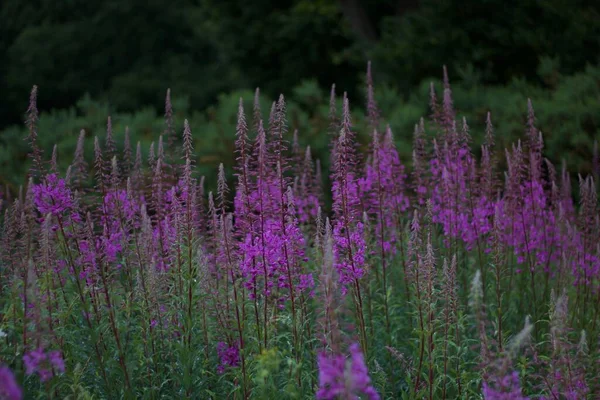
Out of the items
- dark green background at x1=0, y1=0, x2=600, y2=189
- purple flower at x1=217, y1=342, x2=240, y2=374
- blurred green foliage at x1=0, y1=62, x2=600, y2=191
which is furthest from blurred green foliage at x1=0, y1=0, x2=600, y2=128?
purple flower at x1=217, y1=342, x2=240, y2=374

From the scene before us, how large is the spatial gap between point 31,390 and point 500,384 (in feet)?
9.22

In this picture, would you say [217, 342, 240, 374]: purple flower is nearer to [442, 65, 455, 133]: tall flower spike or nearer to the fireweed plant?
the fireweed plant

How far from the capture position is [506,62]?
15.6 meters

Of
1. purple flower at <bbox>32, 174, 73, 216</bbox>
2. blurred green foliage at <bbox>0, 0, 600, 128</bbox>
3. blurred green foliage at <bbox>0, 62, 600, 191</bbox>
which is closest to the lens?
purple flower at <bbox>32, 174, 73, 216</bbox>

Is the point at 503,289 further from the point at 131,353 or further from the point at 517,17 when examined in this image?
the point at 517,17

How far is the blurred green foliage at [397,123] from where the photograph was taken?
35.8 ft

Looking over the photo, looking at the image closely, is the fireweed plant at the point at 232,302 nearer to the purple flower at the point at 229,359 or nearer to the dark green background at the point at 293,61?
the purple flower at the point at 229,359

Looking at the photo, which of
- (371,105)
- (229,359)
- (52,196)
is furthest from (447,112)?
(52,196)

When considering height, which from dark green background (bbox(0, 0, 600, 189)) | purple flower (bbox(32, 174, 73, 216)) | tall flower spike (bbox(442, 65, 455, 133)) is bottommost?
purple flower (bbox(32, 174, 73, 216))

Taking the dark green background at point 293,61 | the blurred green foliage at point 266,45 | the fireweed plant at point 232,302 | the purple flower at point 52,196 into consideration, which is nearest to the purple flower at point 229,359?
the fireweed plant at point 232,302

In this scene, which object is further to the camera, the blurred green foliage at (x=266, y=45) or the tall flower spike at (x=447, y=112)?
the blurred green foliage at (x=266, y=45)

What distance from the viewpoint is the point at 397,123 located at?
11516 mm

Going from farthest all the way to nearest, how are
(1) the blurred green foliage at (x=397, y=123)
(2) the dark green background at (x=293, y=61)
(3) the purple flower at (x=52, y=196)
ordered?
1. (2) the dark green background at (x=293, y=61)
2. (1) the blurred green foliage at (x=397, y=123)
3. (3) the purple flower at (x=52, y=196)

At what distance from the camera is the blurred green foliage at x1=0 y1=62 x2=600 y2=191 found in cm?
1090
